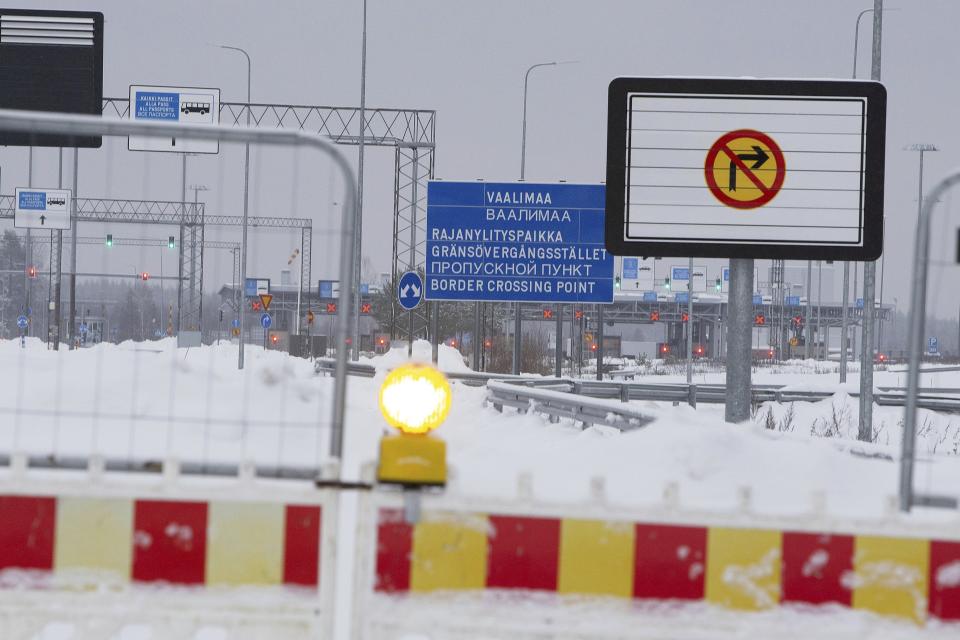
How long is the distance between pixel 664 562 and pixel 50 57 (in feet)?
70.6

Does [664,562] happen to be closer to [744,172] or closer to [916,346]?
[916,346]

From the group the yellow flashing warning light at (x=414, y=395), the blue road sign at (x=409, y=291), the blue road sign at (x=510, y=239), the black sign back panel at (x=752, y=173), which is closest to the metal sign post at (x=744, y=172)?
the black sign back panel at (x=752, y=173)

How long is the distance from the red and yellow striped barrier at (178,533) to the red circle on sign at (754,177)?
7.13 m

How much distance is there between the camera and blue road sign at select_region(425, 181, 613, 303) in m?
25.7

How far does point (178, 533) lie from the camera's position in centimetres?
434

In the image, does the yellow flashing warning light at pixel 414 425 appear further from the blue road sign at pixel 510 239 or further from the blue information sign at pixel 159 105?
the blue information sign at pixel 159 105

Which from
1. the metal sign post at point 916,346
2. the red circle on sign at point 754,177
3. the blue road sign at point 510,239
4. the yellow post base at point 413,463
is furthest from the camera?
the blue road sign at point 510,239

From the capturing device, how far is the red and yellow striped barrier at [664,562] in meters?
4.31

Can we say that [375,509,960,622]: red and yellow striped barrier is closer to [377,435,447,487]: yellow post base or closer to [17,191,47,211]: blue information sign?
[377,435,447,487]: yellow post base

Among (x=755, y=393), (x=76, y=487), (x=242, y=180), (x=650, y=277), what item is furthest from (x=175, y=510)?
(x=650, y=277)

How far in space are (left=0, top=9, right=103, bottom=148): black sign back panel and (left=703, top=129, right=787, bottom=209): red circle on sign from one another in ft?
50.7

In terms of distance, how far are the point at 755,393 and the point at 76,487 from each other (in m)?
25.9

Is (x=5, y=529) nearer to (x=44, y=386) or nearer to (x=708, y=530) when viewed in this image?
(x=708, y=530)

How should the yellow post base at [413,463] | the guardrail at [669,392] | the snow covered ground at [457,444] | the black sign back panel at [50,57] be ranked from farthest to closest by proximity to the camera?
1. the guardrail at [669,392]
2. the black sign back panel at [50,57]
3. the snow covered ground at [457,444]
4. the yellow post base at [413,463]
